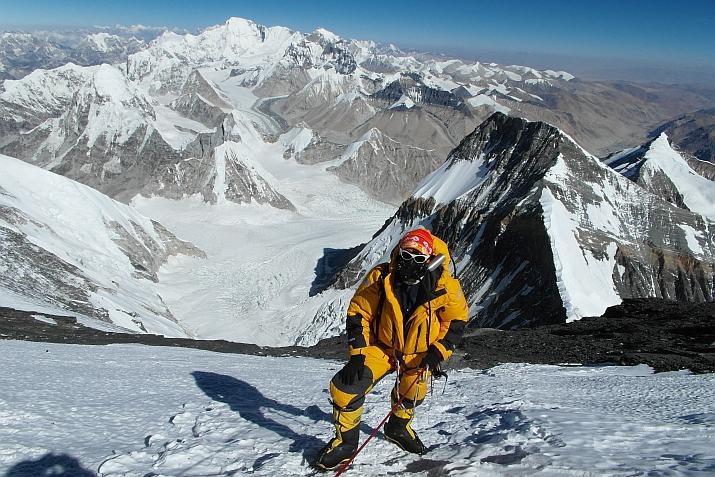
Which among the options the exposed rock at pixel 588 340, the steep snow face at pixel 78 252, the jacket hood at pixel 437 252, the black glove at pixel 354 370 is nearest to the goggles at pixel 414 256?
the jacket hood at pixel 437 252

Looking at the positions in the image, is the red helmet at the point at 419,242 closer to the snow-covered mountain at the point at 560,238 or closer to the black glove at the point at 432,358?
the black glove at the point at 432,358

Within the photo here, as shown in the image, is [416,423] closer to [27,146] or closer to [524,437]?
[524,437]

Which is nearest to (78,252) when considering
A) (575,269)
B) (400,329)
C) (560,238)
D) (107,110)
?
(560,238)

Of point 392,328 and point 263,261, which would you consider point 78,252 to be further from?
point 392,328

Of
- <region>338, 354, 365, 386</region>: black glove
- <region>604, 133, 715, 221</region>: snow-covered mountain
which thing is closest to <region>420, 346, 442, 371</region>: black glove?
<region>338, 354, 365, 386</region>: black glove

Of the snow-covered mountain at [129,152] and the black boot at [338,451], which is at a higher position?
the snow-covered mountain at [129,152]

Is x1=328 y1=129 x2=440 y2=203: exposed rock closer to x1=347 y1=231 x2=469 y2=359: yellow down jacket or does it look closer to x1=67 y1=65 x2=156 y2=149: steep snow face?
A: x1=67 y1=65 x2=156 y2=149: steep snow face

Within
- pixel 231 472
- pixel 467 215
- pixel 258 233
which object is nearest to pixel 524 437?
pixel 231 472
